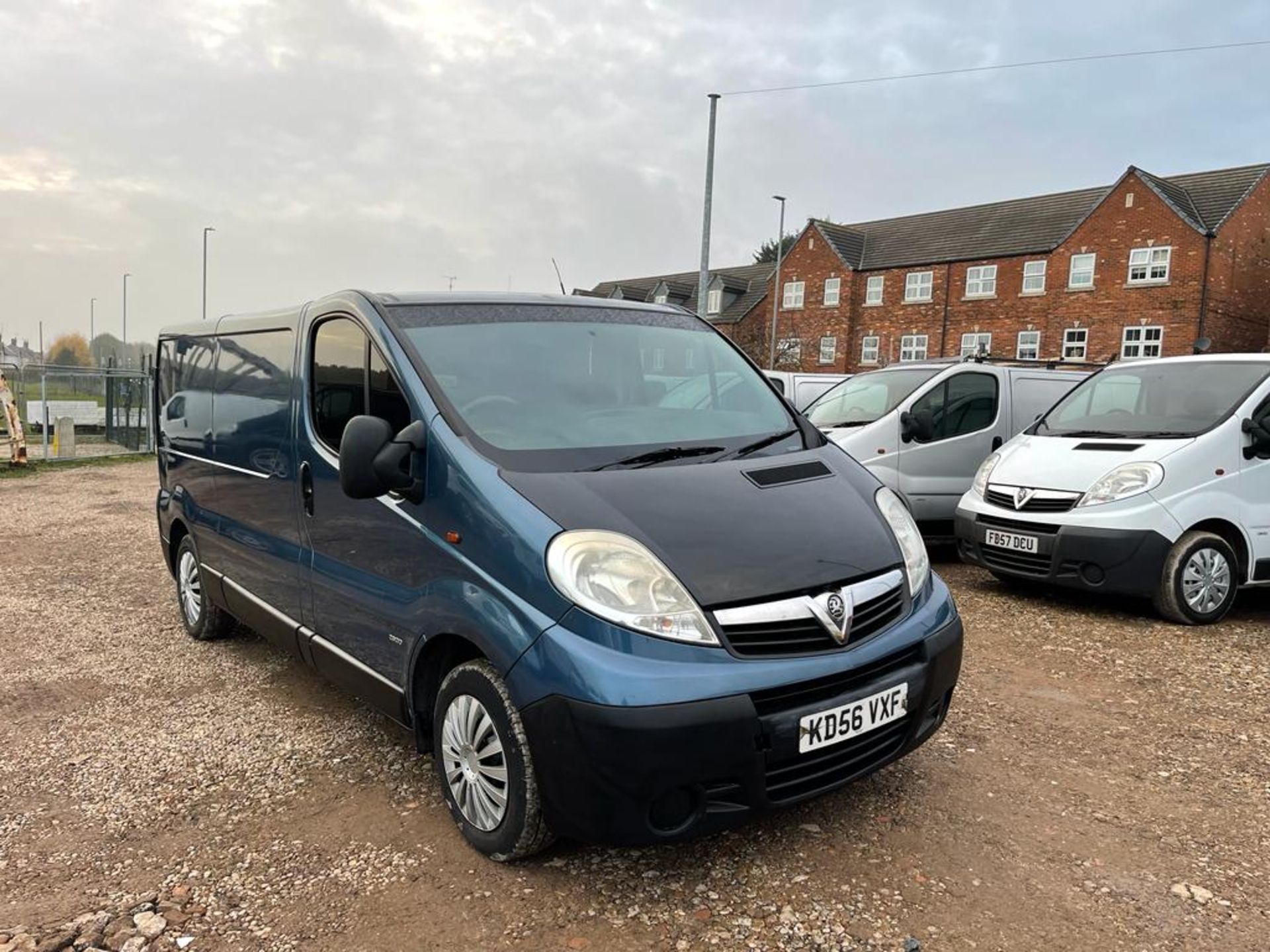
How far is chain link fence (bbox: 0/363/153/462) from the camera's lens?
17750 millimetres

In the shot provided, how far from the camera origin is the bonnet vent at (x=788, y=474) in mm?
3064

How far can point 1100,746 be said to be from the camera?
3.84 meters

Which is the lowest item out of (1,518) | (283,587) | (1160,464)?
(1,518)

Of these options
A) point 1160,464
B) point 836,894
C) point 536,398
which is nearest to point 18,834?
point 536,398

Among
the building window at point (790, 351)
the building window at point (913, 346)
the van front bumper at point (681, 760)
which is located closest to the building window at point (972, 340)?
the building window at point (913, 346)

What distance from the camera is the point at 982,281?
3700 cm

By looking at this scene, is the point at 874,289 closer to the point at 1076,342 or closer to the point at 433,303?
the point at 1076,342

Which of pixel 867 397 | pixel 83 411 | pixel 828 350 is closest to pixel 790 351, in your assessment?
pixel 828 350

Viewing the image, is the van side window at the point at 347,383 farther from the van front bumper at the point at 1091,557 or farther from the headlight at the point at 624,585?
the van front bumper at the point at 1091,557

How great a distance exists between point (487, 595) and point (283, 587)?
70.5 inches

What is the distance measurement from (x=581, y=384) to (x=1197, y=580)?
471 centimetres

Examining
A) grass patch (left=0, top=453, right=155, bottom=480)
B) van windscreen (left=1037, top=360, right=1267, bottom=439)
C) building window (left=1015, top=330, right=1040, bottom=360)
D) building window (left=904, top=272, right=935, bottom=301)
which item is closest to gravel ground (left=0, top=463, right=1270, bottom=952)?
van windscreen (left=1037, top=360, right=1267, bottom=439)

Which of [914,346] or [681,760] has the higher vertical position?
[914,346]

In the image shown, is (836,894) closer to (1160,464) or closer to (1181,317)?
(1160,464)
